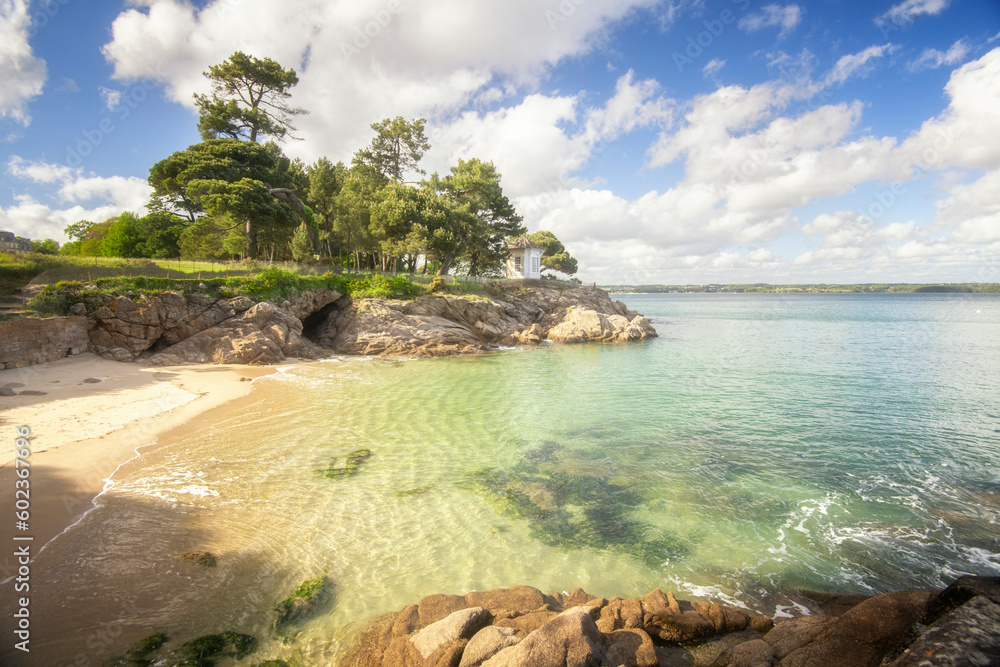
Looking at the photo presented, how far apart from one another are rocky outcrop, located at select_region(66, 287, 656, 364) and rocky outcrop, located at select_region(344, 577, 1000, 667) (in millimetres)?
22410

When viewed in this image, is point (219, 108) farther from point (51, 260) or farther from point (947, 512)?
point (947, 512)

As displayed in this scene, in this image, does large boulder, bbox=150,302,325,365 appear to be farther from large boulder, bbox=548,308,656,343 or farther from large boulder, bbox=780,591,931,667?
large boulder, bbox=780,591,931,667

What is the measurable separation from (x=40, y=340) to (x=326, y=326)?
15.7 m

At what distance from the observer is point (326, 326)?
103 feet

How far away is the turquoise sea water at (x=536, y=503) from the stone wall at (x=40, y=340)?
9351 mm

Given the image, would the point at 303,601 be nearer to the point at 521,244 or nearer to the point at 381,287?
the point at 381,287

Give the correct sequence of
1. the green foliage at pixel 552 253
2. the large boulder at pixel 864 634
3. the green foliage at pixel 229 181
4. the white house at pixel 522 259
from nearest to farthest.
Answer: the large boulder at pixel 864 634
the green foliage at pixel 229 181
the white house at pixel 522 259
the green foliage at pixel 552 253

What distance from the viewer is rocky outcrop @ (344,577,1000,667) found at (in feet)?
10.2

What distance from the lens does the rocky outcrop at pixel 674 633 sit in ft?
10.2

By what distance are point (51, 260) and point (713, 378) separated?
121 feet

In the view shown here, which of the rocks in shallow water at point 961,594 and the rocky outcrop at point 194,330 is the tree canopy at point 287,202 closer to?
the rocky outcrop at point 194,330

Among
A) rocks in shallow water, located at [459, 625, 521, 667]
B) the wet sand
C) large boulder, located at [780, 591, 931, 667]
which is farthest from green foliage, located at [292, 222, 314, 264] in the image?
large boulder, located at [780, 591, 931, 667]

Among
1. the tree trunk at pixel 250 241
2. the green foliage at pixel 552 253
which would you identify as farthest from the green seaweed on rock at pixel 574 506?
the green foliage at pixel 552 253

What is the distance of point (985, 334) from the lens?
147 ft
